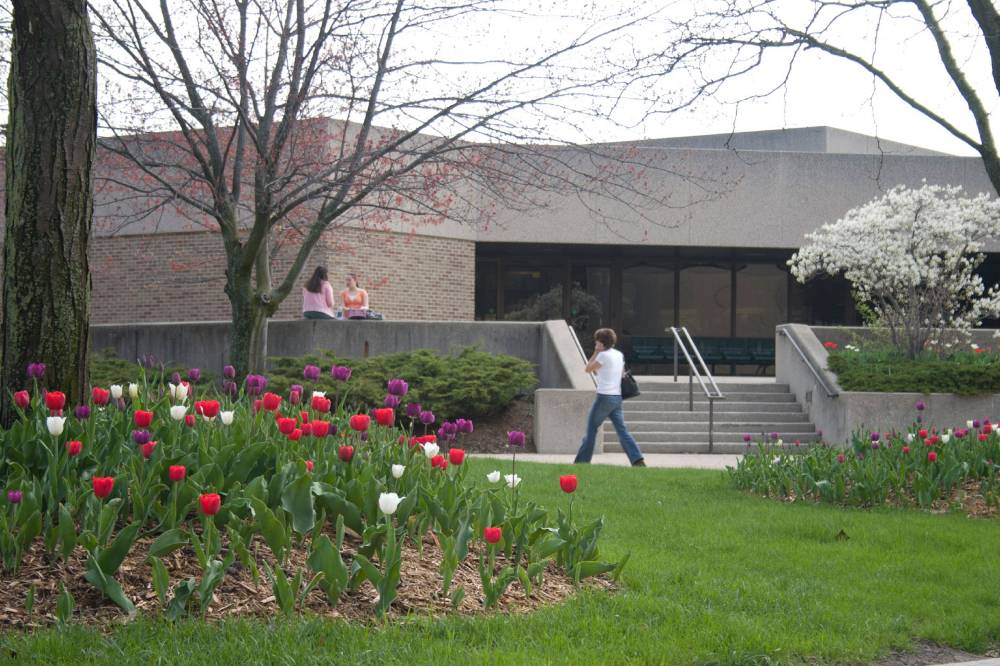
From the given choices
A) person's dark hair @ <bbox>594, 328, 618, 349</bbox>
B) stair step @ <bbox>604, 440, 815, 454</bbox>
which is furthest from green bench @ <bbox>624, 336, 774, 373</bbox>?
person's dark hair @ <bbox>594, 328, 618, 349</bbox>

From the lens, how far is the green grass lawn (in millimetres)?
3955

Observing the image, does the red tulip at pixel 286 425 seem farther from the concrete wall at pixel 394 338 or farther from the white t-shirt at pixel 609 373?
the concrete wall at pixel 394 338

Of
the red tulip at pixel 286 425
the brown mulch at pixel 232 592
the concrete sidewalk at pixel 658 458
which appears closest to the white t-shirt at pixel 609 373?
the concrete sidewalk at pixel 658 458

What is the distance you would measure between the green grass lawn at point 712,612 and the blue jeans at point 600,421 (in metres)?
4.23

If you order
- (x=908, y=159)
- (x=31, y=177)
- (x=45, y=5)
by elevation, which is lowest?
(x=31, y=177)

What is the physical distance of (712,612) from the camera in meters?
4.94

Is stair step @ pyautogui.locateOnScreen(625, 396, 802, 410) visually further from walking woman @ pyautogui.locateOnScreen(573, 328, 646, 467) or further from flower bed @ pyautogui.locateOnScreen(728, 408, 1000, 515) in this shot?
flower bed @ pyautogui.locateOnScreen(728, 408, 1000, 515)

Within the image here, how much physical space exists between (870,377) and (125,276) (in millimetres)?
15479

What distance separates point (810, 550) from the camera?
659 cm

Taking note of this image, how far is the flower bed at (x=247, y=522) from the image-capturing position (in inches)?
173

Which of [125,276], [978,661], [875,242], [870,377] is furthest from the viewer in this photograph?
[125,276]

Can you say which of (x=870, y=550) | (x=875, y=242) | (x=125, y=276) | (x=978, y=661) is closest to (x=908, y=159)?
(x=875, y=242)

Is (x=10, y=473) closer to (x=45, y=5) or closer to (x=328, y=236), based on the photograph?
(x=45, y=5)

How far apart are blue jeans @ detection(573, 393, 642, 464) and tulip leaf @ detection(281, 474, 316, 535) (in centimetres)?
781
